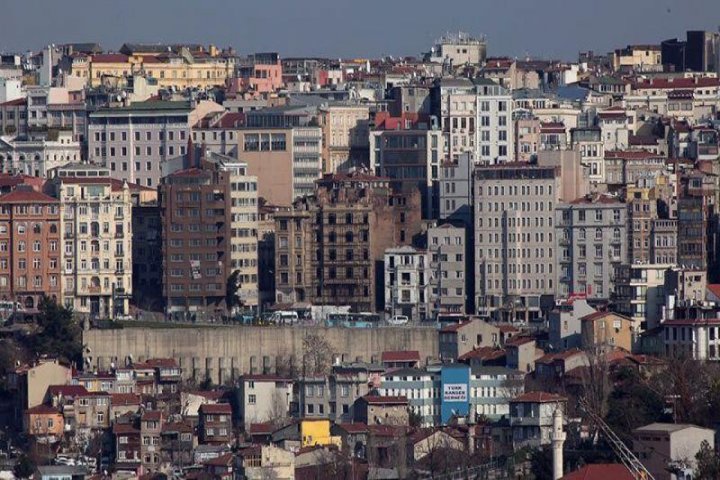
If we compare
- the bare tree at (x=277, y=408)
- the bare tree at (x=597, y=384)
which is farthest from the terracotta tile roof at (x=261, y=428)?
the bare tree at (x=597, y=384)

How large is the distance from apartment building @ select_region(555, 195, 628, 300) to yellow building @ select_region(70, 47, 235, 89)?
68.7ft

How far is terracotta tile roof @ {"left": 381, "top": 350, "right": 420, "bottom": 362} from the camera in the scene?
219 feet

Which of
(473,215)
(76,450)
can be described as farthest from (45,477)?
(473,215)

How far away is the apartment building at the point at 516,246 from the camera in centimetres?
7319

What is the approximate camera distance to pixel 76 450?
60.4 metres

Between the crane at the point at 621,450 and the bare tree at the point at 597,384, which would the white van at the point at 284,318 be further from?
the crane at the point at 621,450

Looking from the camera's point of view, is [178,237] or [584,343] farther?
[178,237]

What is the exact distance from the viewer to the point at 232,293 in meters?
73.3

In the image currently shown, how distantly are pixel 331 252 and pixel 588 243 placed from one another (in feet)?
18.2

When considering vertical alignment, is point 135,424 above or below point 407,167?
below

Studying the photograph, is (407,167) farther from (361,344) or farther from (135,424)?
(135,424)

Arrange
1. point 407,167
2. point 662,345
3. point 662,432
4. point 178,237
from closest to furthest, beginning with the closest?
point 662,432 < point 662,345 < point 178,237 < point 407,167

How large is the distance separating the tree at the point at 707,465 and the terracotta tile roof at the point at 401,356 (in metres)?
15.2

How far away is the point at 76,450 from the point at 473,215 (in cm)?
1639
